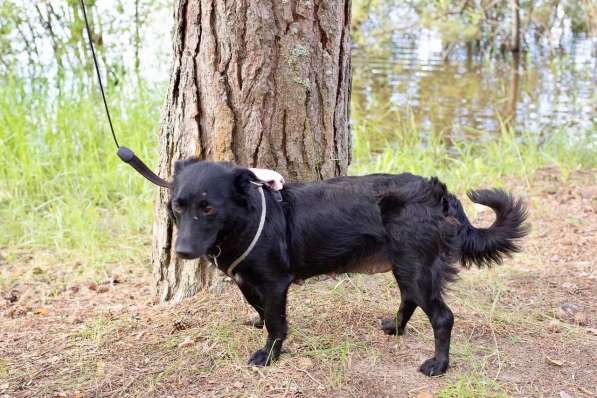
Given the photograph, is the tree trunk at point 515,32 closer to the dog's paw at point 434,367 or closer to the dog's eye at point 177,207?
the dog's paw at point 434,367

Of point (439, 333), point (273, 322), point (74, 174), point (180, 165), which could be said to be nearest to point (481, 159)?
point (74, 174)

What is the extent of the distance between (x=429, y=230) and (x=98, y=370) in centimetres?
175

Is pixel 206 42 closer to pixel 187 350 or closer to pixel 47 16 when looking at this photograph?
pixel 187 350

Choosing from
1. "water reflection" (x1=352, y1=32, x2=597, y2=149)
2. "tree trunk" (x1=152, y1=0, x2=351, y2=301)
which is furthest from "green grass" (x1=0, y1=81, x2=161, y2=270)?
"water reflection" (x1=352, y1=32, x2=597, y2=149)

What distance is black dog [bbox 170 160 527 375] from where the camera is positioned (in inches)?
119

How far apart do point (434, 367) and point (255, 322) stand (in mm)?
990

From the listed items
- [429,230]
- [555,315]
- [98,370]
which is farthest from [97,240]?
[555,315]

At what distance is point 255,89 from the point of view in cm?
358

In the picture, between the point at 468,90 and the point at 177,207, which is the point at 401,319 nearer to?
the point at 177,207

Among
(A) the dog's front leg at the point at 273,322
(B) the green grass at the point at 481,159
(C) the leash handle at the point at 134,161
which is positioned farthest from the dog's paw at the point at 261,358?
(B) the green grass at the point at 481,159

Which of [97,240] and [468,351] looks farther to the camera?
[97,240]

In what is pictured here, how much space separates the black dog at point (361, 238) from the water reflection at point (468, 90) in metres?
5.31

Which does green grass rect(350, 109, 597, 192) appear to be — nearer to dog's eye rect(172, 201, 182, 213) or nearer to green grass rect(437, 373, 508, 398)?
green grass rect(437, 373, 508, 398)

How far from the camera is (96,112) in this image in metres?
6.94
